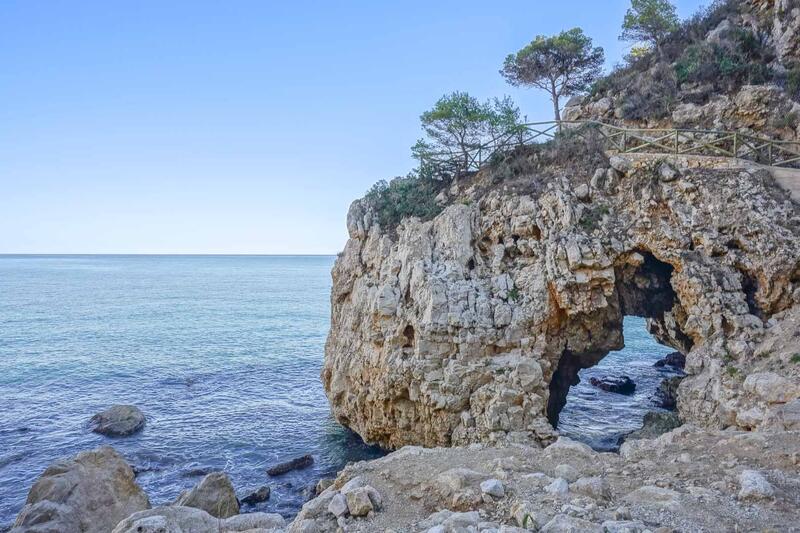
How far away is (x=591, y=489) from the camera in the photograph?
7434 mm

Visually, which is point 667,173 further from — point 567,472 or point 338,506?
point 338,506

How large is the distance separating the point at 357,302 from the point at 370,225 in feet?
12.7

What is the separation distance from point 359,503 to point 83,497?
36.9 feet

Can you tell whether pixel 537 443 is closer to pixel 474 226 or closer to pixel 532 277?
pixel 532 277

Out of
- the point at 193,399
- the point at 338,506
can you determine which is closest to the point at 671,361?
the point at 193,399

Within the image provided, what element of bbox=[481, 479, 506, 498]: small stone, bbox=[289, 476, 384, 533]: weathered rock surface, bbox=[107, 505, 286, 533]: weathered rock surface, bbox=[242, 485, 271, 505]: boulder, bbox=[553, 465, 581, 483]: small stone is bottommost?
bbox=[242, 485, 271, 505]: boulder

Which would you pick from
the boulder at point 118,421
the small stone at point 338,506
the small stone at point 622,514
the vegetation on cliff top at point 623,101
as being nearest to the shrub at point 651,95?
the vegetation on cliff top at point 623,101

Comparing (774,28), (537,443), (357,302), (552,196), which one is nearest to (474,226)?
(552,196)

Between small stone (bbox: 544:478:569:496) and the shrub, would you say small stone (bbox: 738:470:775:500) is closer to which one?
small stone (bbox: 544:478:569:496)

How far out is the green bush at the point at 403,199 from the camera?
21.7 m

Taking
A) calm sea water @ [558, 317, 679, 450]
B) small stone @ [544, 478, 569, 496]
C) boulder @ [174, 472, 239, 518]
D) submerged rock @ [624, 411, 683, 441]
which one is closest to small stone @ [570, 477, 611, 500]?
small stone @ [544, 478, 569, 496]

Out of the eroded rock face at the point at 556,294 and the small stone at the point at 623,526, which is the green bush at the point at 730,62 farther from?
the small stone at the point at 623,526

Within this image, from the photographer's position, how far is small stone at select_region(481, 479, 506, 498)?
7.56 m

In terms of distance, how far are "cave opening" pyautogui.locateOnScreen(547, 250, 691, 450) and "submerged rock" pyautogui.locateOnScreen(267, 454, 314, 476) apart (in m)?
10.7
